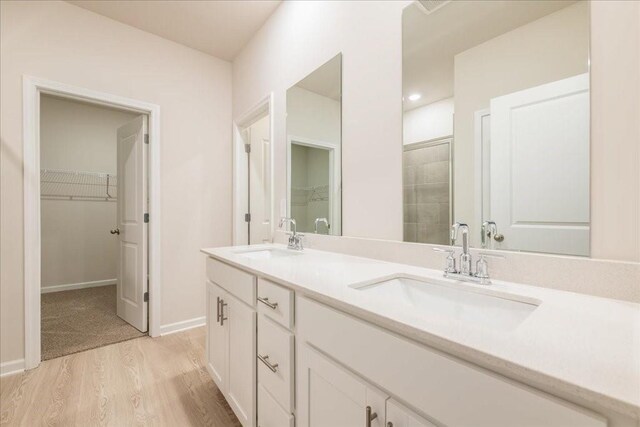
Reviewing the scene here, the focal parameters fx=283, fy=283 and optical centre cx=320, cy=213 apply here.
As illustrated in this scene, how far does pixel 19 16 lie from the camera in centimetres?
204

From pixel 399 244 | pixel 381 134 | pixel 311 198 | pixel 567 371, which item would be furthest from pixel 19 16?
pixel 567 371

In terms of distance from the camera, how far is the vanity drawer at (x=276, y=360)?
1.01 metres

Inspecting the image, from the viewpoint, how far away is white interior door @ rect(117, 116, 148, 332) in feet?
8.63

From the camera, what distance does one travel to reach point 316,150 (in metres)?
1.92

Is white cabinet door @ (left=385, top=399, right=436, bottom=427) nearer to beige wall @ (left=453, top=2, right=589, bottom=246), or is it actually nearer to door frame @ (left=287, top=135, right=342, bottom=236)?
beige wall @ (left=453, top=2, right=589, bottom=246)

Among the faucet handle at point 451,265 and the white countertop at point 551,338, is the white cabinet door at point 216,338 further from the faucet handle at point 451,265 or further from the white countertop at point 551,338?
the faucet handle at point 451,265

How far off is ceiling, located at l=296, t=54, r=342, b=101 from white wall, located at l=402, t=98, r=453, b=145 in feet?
1.77

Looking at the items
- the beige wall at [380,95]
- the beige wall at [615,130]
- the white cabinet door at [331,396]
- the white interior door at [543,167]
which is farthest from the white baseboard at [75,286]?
the beige wall at [615,130]

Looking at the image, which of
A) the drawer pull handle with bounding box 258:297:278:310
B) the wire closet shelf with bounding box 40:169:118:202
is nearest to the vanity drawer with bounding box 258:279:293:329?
the drawer pull handle with bounding box 258:297:278:310

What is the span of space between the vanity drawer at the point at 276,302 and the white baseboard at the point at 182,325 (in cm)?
184

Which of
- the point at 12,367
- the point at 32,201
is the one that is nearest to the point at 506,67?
the point at 32,201

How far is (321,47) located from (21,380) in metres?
2.98

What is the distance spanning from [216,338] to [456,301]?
4.46 ft

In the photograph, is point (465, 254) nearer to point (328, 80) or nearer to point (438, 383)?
point (438, 383)
